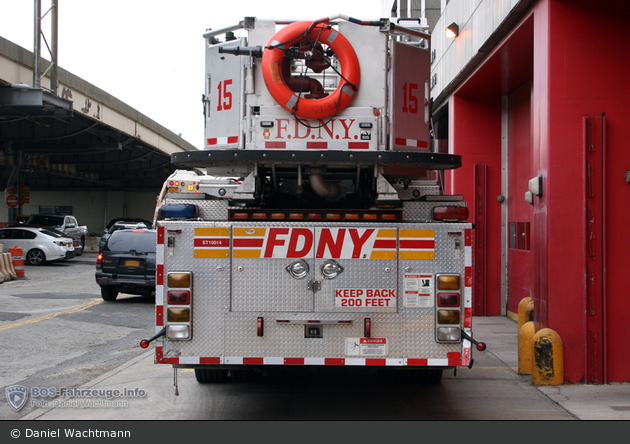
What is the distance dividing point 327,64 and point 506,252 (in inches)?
283

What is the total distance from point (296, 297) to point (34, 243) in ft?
69.1

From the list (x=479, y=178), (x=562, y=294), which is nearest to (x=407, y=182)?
(x=562, y=294)

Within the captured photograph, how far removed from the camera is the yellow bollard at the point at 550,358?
260 inches

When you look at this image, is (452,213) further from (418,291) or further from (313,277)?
(313,277)

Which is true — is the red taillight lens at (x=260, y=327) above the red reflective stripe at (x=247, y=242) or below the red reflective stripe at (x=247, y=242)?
below

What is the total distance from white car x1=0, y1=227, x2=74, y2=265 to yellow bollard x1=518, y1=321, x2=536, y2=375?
20380 mm

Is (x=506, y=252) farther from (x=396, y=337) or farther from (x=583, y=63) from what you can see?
(x=396, y=337)

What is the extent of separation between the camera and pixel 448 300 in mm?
5012

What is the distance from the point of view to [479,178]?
12.0 m

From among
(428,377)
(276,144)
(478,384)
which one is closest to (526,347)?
(478,384)

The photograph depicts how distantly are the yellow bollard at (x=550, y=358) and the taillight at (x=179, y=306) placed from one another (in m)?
3.89

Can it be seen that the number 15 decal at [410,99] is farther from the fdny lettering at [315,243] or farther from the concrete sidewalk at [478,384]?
the concrete sidewalk at [478,384]

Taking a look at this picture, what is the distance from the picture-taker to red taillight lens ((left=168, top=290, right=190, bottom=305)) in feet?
16.6

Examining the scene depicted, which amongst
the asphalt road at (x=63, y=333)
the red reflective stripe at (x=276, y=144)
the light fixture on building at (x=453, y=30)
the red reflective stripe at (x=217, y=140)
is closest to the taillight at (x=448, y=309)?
the red reflective stripe at (x=276, y=144)
